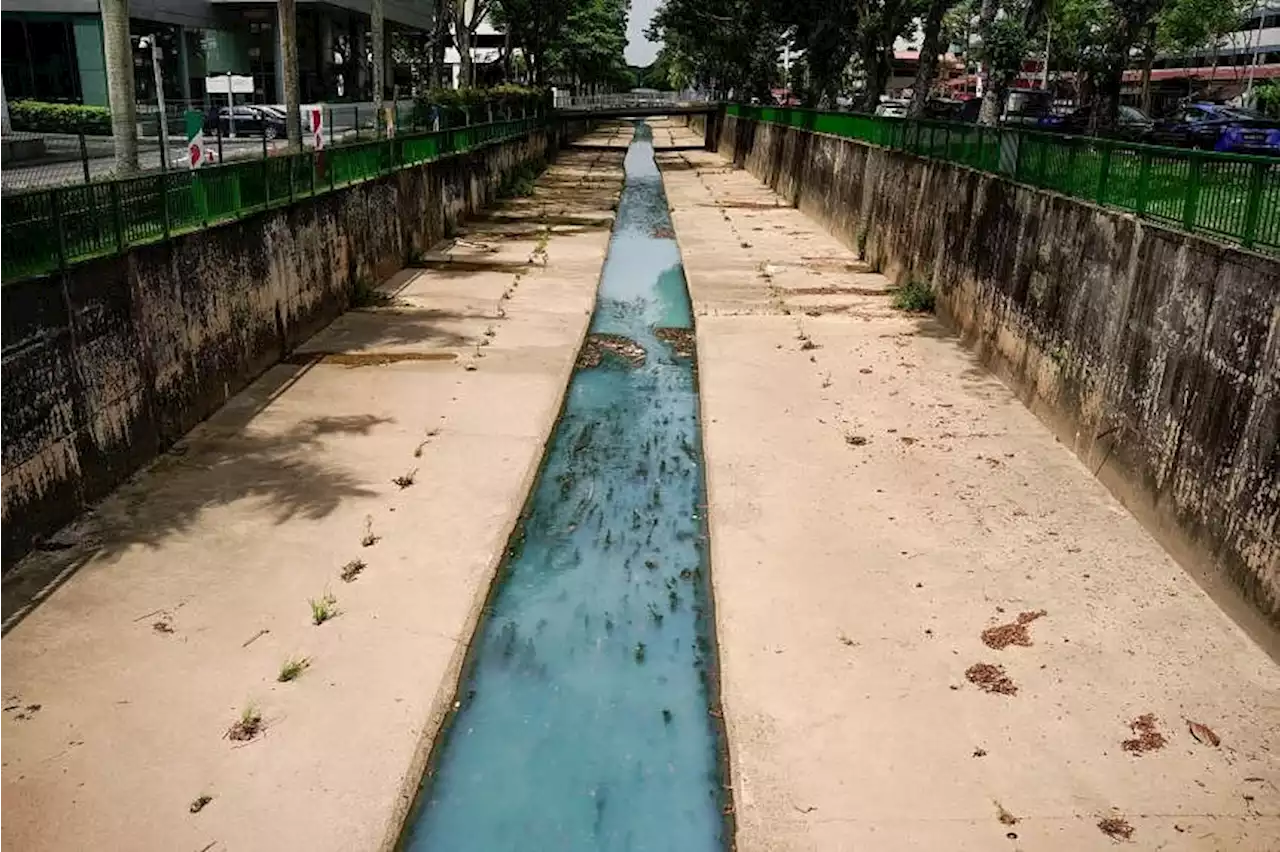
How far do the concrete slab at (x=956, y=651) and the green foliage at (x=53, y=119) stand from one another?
2889cm

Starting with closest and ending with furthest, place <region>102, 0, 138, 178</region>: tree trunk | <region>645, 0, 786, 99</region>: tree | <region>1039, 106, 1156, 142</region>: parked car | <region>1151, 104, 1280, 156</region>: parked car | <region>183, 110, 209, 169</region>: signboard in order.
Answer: <region>183, 110, 209, 169</region>: signboard < <region>102, 0, 138, 178</region>: tree trunk < <region>1151, 104, 1280, 156</region>: parked car < <region>1039, 106, 1156, 142</region>: parked car < <region>645, 0, 786, 99</region>: tree

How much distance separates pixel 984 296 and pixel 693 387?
4.92 m

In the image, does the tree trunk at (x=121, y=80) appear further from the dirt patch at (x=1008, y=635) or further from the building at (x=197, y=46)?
the building at (x=197, y=46)

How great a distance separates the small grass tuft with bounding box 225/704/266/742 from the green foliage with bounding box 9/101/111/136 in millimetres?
32480

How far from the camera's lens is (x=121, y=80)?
1455cm

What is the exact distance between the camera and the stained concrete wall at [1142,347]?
8578 millimetres

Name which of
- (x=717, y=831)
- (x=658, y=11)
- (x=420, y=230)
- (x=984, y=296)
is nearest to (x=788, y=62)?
(x=658, y=11)

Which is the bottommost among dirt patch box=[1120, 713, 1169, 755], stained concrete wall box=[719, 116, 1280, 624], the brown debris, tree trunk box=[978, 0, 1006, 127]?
the brown debris

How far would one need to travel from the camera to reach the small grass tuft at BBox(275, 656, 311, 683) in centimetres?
742

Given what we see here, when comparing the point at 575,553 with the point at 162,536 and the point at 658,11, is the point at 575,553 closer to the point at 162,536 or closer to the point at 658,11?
the point at 162,536

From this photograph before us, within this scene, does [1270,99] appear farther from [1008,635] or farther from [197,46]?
[1008,635]

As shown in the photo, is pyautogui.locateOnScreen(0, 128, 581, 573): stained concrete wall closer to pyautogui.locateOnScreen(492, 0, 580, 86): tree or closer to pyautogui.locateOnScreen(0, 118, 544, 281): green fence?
pyautogui.locateOnScreen(0, 118, 544, 281): green fence

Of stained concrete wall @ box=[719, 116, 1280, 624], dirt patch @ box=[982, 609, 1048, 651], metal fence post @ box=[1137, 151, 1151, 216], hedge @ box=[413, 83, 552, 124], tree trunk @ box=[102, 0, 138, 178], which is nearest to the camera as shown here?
dirt patch @ box=[982, 609, 1048, 651]

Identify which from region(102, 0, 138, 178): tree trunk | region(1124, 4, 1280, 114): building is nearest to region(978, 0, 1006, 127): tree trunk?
region(102, 0, 138, 178): tree trunk
